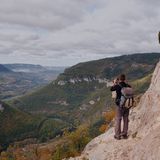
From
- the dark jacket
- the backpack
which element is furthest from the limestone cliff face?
the dark jacket

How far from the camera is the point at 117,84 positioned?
30.4 meters

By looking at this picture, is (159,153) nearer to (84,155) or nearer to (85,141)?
(84,155)

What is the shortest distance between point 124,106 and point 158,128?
3768mm

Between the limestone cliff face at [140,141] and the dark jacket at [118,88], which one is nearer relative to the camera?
the limestone cliff face at [140,141]

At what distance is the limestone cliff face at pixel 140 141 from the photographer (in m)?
26.0

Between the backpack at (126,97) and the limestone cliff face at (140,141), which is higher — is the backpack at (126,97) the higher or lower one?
the higher one

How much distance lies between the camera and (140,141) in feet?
91.6

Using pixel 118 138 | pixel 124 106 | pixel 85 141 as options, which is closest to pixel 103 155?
pixel 118 138

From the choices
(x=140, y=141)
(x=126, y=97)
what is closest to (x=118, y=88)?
(x=126, y=97)

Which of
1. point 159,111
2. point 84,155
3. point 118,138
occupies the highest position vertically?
point 159,111

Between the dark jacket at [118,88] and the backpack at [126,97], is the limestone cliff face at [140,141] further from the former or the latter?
the dark jacket at [118,88]

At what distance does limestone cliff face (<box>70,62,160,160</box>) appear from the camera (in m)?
26.0

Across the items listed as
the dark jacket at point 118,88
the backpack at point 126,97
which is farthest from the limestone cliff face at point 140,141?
the dark jacket at point 118,88

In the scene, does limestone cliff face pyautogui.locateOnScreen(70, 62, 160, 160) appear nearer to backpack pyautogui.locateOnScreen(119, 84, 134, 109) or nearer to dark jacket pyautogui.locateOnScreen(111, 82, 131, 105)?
backpack pyautogui.locateOnScreen(119, 84, 134, 109)
